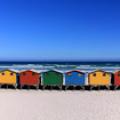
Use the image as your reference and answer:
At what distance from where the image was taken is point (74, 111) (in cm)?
2014

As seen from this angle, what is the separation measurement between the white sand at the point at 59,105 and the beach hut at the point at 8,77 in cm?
198

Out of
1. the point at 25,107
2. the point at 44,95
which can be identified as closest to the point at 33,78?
the point at 44,95

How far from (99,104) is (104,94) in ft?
15.7

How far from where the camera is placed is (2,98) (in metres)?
25.3

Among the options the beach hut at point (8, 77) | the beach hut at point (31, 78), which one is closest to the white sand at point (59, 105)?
the beach hut at point (31, 78)

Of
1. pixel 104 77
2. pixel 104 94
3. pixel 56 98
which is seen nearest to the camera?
pixel 56 98

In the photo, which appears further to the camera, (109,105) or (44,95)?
(44,95)

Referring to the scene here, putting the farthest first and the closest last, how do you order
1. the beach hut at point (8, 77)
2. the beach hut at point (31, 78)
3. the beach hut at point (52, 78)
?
the beach hut at point (8, 77)
the beach hut at point (31, 78)
the beach hut at point (52, 78)

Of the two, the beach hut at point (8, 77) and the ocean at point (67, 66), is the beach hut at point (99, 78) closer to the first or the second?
the beach hut at point (8, 77)

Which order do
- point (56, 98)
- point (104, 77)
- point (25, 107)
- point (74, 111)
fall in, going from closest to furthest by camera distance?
point (74, 111), point (25, 107), point (56, 98), point (104, 77)

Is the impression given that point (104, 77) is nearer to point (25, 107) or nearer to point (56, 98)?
point (56, 98)

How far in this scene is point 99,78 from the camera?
3019cm

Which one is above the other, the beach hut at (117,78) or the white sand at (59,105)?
the beach hut at (117,78)

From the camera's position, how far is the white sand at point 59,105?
18.8 meters
